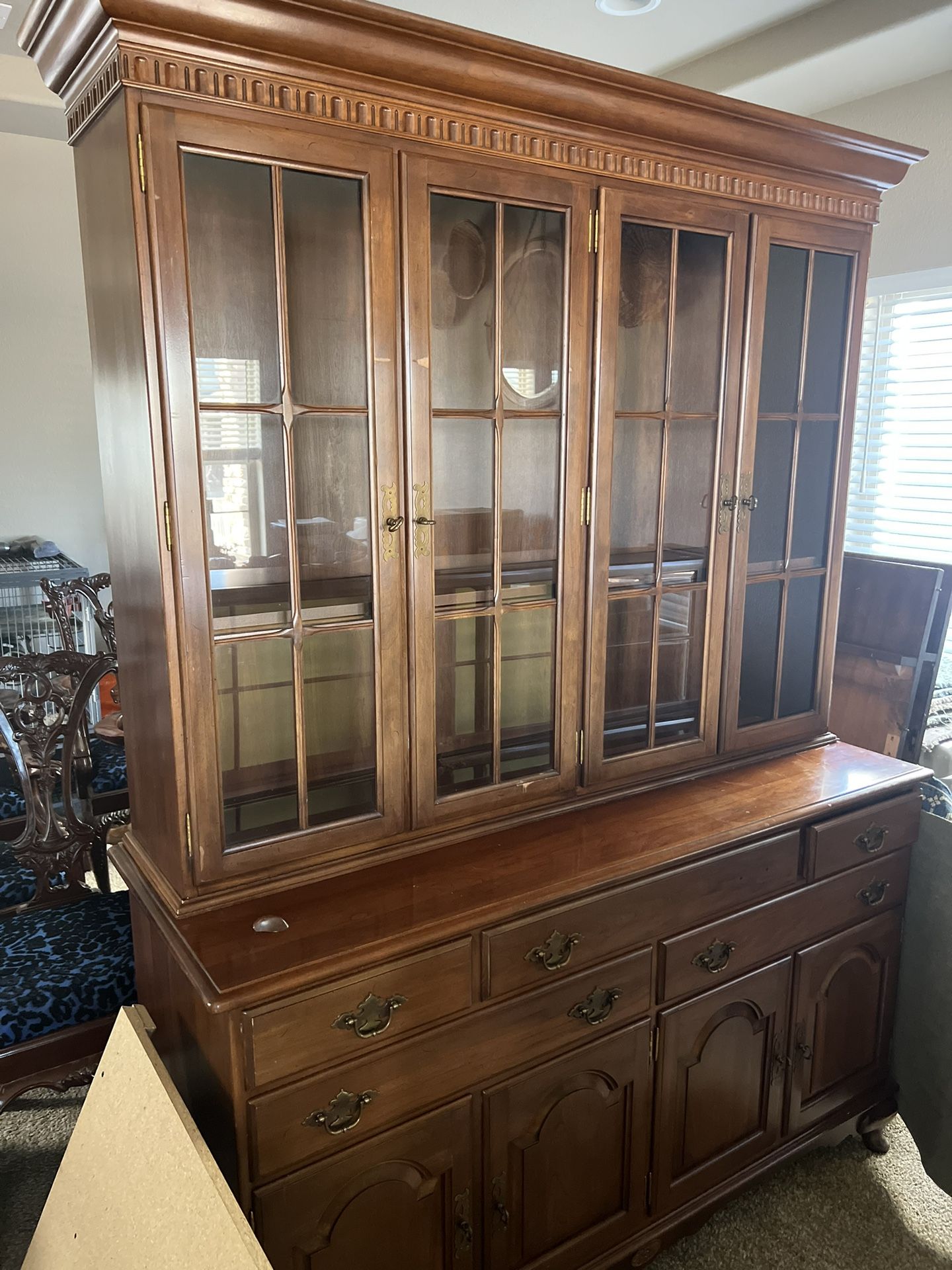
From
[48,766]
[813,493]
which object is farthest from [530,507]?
[48,766]

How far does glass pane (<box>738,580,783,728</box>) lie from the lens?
1.89m

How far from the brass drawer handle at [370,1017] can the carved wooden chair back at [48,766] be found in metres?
1.07

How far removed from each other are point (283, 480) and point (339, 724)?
392mm

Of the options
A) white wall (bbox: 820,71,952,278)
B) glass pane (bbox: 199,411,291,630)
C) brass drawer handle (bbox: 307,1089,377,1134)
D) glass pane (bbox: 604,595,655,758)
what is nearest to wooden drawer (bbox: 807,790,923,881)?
glass pane (bbox: 604,595,655,758)

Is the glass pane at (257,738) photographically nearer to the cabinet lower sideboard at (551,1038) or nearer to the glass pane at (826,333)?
the cabinet lower sideboard at (551,1038)

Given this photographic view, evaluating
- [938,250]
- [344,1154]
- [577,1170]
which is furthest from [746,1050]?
[938,250]

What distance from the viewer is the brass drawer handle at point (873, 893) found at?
74.4 inches

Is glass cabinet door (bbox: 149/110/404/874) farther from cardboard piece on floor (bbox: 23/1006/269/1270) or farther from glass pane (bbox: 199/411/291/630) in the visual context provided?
cardboard piece on floor (bbox: 23/1006/269/1270)

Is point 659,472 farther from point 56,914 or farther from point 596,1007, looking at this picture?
point 56,914

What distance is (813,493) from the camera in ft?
6.30

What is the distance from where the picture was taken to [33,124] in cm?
364

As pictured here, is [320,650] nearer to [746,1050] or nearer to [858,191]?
[746,1050]

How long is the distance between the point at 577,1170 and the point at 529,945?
18.8 inches

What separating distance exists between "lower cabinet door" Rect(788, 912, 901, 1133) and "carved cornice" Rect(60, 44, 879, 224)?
58.6 inches
